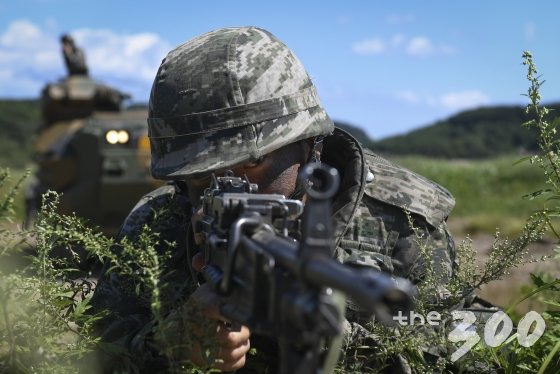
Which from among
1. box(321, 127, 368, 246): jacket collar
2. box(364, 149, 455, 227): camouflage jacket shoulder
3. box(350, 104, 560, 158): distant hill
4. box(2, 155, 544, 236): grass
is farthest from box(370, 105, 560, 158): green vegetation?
box(321, 127, 368, 246): jacket collar

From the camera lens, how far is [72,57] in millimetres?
17359

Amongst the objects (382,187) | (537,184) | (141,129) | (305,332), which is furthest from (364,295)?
(537,184)

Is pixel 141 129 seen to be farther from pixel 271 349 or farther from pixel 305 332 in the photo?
pixel 305 332

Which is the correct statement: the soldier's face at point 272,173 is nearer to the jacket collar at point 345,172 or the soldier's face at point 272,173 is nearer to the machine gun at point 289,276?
the jacket collar at point 345,172

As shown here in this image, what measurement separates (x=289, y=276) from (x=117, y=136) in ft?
31.2

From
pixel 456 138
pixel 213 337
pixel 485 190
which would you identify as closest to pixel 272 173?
pixel 213 337

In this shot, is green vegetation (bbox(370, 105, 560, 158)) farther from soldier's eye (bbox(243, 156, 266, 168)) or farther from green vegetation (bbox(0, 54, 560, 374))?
green vegetation (bbox(0, 54, 560, 374))

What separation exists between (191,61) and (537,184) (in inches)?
856

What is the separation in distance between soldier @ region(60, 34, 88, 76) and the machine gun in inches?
620

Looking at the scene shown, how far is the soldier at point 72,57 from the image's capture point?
A: 17.3 metres

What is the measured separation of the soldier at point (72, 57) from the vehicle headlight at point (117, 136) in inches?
269

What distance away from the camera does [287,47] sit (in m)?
3.51

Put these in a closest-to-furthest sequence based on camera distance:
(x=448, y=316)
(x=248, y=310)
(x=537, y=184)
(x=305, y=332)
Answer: (x=305, y=332) → (x=248, y=310) → (x=448, y=316) → (x=537, y=184)

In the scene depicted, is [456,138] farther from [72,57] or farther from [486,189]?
[72,57]
